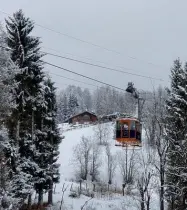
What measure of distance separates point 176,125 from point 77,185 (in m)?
27.3

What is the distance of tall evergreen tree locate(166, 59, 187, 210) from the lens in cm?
2506

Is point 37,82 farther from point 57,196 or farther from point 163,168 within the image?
point 57,196

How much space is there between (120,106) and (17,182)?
93.2 meters

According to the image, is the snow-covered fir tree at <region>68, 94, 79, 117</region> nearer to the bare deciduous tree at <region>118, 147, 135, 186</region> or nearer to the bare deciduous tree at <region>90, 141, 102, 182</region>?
the bare deciduous tree at <region>90, 141, 102, 182</region>

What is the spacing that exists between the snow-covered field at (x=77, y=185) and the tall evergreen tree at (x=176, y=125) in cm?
361

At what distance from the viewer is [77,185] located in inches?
2121

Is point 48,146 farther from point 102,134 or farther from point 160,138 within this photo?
point 102,134

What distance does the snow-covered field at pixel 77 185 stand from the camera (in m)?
39.0

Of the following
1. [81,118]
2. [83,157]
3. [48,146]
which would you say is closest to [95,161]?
[83,157]

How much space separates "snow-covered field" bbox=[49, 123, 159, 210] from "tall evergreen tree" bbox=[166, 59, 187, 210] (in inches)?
142

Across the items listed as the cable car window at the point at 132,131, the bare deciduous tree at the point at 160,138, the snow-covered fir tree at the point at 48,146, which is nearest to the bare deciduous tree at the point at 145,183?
the bare deciduous tree at the point at 160,138

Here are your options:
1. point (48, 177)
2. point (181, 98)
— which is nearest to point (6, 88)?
point (181, 98)

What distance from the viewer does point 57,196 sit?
41.6 meters

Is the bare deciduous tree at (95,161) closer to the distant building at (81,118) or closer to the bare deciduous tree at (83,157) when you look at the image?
the bare deciduous tree at (83,157)
